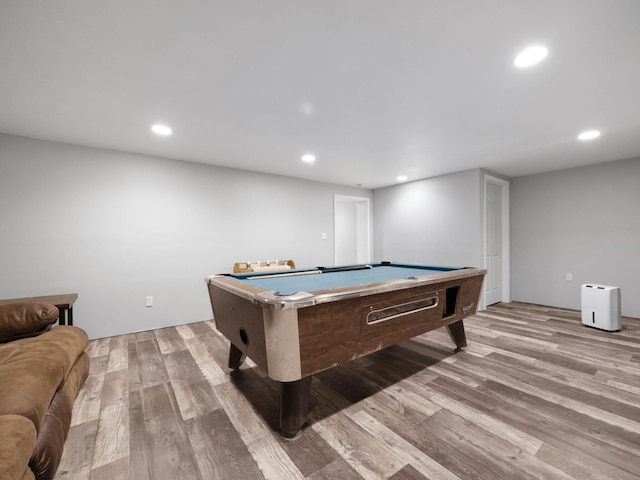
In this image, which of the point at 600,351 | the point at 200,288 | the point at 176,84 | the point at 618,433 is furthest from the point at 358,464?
the point at 200,288

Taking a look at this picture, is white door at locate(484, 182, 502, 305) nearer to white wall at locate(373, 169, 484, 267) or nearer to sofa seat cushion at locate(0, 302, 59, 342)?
white wall at locate(373, 169, 484, 267)

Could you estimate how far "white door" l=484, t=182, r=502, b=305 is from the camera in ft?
14.1

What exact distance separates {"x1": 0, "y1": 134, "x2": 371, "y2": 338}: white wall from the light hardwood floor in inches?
30.5

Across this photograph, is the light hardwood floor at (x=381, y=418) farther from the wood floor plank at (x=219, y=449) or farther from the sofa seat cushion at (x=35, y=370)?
the sofa seat cushion at (x=35, y=370)

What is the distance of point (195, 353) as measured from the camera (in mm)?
2580

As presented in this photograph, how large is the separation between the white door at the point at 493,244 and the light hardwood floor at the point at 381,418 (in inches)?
69.0

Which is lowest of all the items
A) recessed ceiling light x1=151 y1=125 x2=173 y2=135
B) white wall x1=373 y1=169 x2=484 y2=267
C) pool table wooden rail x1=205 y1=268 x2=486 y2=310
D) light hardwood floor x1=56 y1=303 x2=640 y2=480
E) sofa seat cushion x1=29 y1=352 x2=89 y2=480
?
light hardwood floor x1=56 y1=303 x2=640 y2=480

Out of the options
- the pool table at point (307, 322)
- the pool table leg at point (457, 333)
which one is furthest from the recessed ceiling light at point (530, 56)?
the pool table leg at point (457, 333)

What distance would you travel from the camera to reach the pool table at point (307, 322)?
1294 mm

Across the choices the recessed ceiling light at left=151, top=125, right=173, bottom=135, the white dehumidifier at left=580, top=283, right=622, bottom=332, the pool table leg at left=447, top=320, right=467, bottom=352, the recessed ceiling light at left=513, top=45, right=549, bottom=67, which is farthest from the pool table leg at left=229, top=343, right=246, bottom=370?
the white dehumidifier at left=580, top=283, right=622, bottom=332

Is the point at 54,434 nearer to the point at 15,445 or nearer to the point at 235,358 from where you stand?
the point at 15,445

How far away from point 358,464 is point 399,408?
21.1 inches

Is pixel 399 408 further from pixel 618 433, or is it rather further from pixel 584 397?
pixel 584 397

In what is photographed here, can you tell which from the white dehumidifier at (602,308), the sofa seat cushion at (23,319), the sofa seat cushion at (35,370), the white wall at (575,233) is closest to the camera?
the sofa seat cushion at (35,370)
